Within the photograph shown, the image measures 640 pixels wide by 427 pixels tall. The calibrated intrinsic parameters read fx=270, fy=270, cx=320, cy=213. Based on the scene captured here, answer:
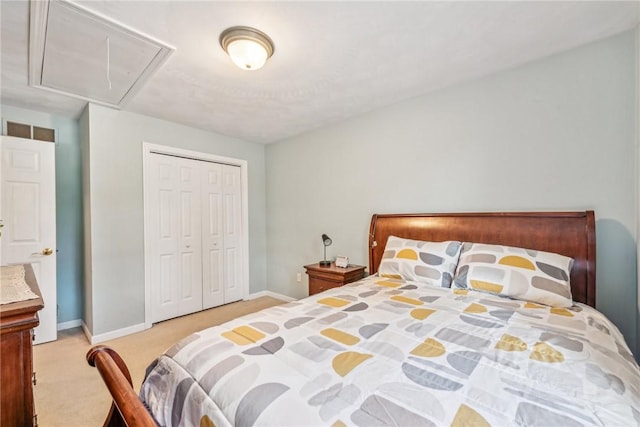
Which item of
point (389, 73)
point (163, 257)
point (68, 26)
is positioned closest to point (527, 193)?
point (389, 73)

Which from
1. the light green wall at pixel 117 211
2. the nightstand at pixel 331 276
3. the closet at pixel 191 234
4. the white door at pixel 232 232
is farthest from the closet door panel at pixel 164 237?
the nightstand at pixel 331 276

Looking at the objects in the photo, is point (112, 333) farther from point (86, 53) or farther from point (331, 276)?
point (86, 53)

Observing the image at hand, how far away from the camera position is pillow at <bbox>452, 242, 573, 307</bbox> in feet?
5.41

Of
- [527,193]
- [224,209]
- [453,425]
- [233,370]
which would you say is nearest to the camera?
[453,425]

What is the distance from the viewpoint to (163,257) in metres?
3.27

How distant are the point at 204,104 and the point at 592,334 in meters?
3.35

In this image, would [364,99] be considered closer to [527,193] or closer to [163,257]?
[527,193]

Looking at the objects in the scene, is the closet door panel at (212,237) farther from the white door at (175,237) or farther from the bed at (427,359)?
the bed at (427,359)

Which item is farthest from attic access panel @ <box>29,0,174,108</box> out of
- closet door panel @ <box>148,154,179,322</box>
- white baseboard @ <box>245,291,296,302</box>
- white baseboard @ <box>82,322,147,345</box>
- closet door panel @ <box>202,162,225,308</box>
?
white baseboard @ <box>245,291,296,302</box>

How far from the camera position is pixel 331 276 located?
2.84m

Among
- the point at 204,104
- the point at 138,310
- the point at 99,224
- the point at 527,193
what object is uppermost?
the point at 204,104

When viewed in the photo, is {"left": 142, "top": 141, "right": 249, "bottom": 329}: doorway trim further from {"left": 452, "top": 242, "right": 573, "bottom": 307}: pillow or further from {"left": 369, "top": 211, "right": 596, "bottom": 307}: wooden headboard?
{"left": 452, "top": 242, "right": 573, "bottom": 307}: pillow

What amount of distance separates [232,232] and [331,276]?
186 centimetres

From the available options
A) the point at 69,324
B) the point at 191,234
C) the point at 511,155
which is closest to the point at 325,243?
the point at 191,234
